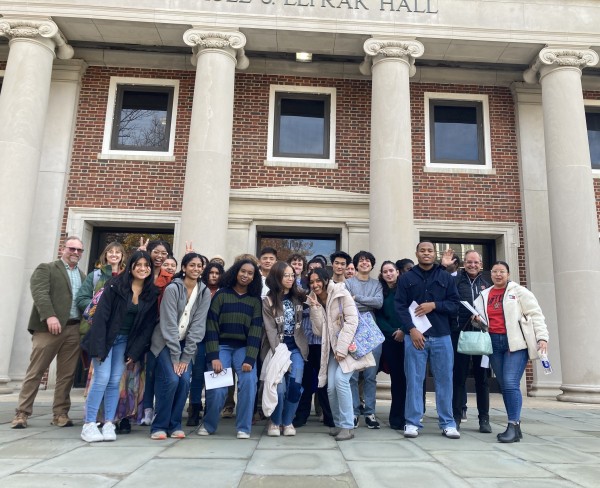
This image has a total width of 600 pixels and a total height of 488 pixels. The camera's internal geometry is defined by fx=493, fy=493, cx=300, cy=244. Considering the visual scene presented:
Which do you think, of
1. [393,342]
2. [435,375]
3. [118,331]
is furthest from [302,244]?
[118,331]

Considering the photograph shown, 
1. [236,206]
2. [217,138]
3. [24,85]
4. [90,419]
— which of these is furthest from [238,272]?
[24,85]

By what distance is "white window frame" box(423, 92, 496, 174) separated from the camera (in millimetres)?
10430

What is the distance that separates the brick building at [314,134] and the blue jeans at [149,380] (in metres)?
3.53

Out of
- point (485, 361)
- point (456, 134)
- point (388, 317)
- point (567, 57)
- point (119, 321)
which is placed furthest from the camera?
point (456, 134)

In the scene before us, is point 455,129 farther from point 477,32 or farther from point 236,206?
point 236,206

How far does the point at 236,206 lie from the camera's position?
998cm

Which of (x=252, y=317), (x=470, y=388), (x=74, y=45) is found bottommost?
(x=470, y=388)

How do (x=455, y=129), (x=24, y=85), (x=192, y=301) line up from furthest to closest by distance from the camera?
(x=455, y=129), (x=24, y=85), (x=192, y=301)

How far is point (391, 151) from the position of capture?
870cm

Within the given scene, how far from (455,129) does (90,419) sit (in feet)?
30.7

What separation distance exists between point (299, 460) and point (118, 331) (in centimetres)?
201

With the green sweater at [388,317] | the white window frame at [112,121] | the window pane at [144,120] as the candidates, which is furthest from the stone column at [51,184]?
the green sweater at [388,317]

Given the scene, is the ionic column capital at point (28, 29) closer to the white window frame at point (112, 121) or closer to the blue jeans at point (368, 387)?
the white window frame at point (112, 121)

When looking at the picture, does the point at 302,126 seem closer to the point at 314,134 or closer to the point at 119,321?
the point at 314,134
